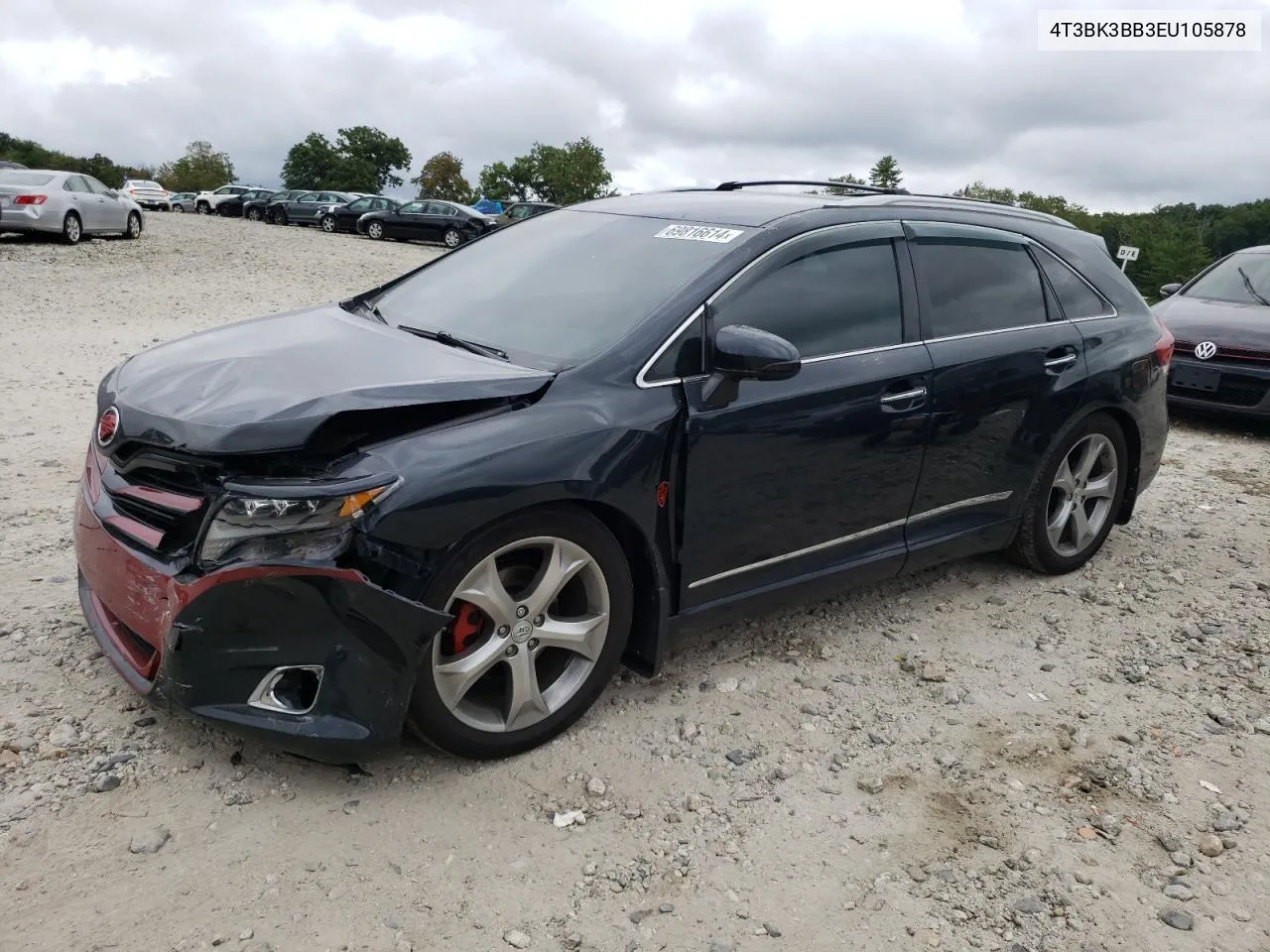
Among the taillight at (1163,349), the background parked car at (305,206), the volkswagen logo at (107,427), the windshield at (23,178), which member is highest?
the background parked car at (305,206)

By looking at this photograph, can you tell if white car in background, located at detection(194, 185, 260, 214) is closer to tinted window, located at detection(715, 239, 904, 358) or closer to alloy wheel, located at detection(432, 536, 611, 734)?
tinted window, located at detection(715, 239, 904, 358)

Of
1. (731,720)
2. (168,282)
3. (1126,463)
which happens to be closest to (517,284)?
(731,720)

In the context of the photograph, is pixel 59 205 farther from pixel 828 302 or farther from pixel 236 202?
pixel 236 202

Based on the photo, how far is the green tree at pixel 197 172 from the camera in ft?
330

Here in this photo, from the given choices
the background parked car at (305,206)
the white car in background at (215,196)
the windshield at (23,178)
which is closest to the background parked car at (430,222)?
the background parked car at (305,206)

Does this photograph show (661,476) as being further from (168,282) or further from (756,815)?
(168,282)

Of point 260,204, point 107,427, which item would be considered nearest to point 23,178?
point 107,427

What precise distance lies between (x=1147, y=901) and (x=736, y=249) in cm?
230

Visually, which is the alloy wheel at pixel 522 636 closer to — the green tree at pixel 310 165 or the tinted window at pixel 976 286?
the tinted window at pixel 976 286

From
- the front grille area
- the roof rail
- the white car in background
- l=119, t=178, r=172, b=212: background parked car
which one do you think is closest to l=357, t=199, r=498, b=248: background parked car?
the white car in background

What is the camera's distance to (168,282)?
15.0 metres

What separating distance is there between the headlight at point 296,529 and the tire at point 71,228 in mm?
18257

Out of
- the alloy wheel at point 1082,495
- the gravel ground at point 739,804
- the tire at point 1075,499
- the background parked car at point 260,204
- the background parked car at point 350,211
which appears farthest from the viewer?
the background parked car at point 260,204

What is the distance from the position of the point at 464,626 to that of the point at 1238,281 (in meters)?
9.09
